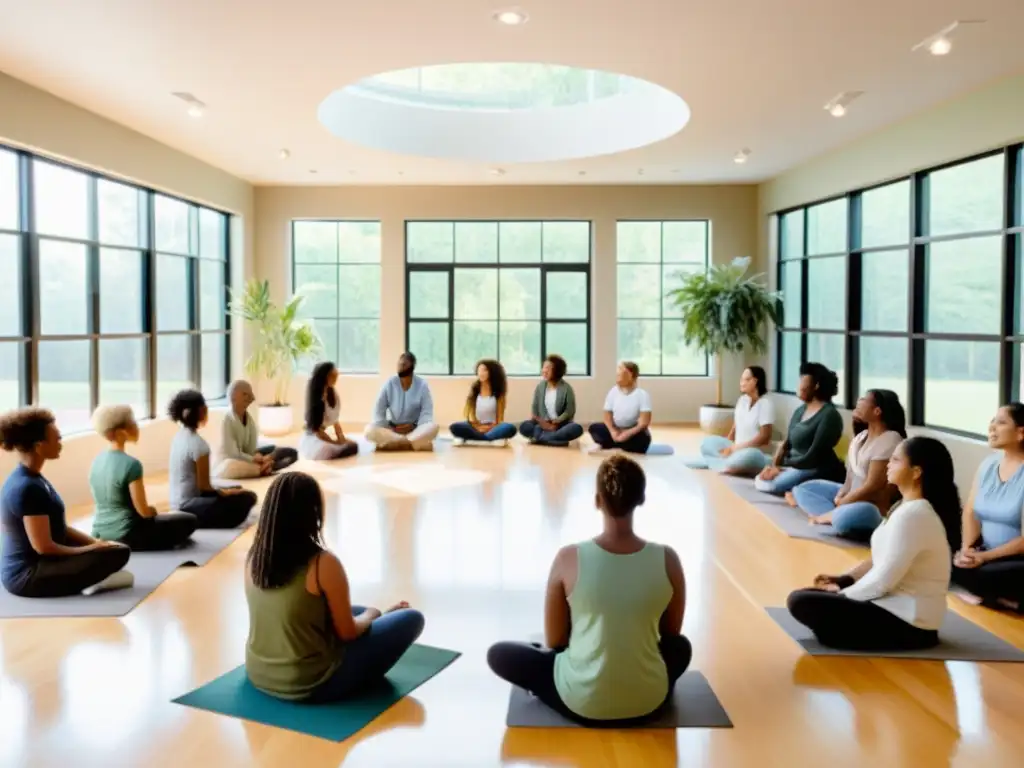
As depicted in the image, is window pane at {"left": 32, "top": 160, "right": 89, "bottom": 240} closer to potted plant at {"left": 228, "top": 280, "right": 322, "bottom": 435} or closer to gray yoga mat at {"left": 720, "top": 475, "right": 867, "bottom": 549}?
potted plant at {"left": 228, "top": 280, "right": 322, "bottom": 435}

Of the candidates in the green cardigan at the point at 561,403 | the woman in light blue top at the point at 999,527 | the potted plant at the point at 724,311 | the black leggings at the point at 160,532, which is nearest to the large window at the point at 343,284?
the green cardigan at the point at 561,403

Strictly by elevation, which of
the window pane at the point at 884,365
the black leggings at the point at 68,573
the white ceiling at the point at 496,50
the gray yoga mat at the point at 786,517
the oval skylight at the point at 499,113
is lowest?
the gray yoga mat at the point at 786,517

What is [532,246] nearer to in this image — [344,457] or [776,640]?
[344,457]

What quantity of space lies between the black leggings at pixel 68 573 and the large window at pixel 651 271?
28.0 ft

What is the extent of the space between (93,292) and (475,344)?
5.39m

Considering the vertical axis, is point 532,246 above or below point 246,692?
above

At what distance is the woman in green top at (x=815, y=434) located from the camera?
23.5ft

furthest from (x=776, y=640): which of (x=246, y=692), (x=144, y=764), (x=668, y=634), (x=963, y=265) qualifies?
(x=963, y=265)

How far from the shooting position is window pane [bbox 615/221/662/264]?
12.2 meters

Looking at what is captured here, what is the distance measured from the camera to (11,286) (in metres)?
6.73

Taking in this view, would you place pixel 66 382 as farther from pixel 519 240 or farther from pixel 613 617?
pixel 519 240

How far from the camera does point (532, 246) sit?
12305mm

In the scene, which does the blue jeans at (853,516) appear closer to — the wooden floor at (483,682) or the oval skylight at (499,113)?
the wooden floor at (483,682)

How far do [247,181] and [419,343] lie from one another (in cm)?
297
